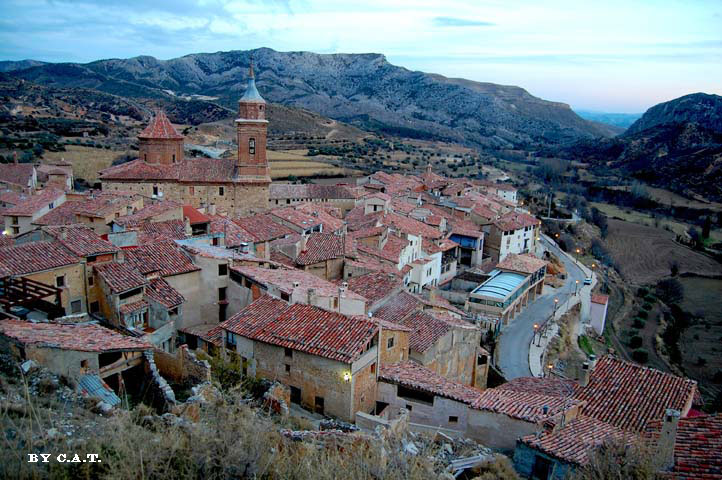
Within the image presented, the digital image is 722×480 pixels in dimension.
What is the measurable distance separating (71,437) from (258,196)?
28934 millimetres

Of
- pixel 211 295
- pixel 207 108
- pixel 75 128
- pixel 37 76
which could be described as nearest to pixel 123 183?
pixel 211 295

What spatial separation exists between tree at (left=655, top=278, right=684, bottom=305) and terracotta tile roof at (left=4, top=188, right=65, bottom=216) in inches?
1733

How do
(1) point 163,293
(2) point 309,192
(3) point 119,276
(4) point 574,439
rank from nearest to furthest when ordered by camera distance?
(4) point 574,439
(3) point 119,276
(1) point 163,293
(2) point 309,192

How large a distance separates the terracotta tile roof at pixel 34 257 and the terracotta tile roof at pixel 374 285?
9.91m

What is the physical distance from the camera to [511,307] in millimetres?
29688

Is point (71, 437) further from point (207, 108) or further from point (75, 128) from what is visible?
point (207, 108)

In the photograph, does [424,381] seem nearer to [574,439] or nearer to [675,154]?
[574,439]

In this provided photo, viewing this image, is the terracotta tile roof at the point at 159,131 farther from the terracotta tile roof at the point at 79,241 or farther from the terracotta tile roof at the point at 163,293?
the terracotta tile roof at the point at 163,293

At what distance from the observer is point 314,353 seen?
42.9ft

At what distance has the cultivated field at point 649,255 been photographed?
54062 mm

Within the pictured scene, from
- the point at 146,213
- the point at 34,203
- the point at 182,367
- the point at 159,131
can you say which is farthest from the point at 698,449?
the point at 159,131

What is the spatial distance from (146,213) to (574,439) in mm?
19121

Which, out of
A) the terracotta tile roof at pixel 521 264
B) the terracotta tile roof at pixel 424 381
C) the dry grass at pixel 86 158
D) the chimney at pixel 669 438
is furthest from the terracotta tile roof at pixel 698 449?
the dry grass at pixel 86 158

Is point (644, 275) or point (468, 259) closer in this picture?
point (468, 259)
